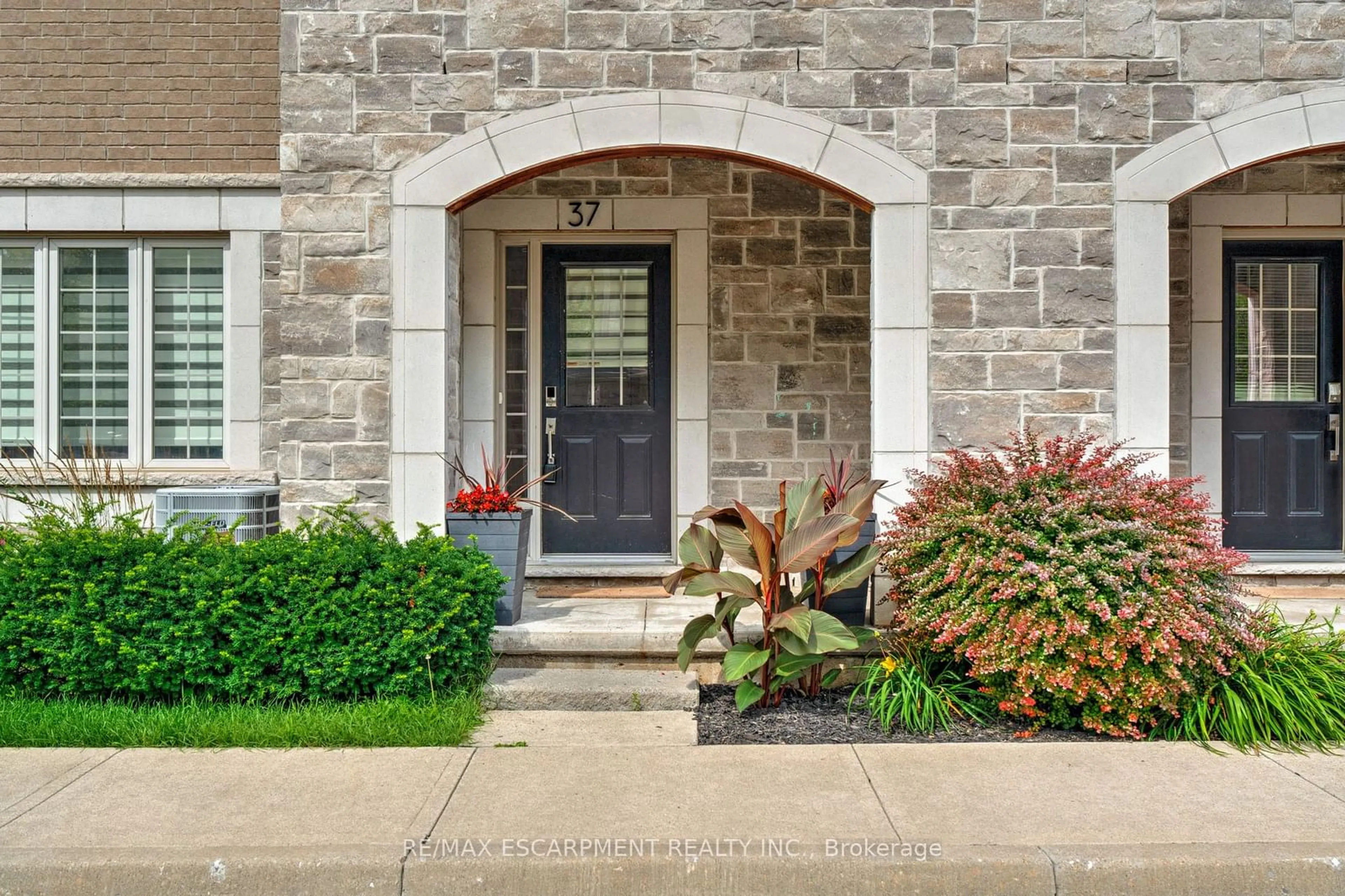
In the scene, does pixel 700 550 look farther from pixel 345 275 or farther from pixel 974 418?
pixel 345 275

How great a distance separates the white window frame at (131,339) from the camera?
24.2 ft

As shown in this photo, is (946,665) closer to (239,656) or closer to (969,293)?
(969,293)

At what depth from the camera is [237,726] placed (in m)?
4.73

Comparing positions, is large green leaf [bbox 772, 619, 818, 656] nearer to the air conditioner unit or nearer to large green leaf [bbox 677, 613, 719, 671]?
large green leaf [bbox 677, 613, 719, 671]

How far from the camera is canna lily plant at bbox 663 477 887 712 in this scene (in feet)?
16.2

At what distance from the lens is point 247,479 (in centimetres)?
718

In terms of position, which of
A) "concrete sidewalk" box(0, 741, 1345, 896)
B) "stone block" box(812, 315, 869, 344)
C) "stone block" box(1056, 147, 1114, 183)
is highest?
"stone block" box(1056, 147, 1114, 183)

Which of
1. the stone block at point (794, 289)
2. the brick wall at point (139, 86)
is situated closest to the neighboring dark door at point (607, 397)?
the stone block at point (794, 289)

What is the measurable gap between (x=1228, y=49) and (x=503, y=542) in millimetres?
5096

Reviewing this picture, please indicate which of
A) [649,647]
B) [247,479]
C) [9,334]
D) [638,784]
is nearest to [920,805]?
[638,784]

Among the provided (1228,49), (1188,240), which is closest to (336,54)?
(1228,49)

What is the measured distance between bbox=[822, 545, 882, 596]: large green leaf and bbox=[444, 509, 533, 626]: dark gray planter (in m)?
1.77

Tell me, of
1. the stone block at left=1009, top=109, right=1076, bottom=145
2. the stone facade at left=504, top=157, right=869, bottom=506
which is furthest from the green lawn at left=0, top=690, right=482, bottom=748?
the stone block at left=1009, top=109, right=1076, bottom=145

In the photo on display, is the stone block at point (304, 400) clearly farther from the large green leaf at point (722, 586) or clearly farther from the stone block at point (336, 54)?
the large green leaf at point (722, 586)
